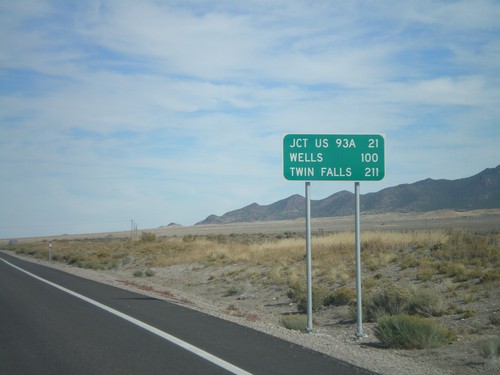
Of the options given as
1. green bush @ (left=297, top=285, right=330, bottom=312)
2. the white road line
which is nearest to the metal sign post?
the white road line

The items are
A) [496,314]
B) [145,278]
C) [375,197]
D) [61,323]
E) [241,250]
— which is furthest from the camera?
[375,197]

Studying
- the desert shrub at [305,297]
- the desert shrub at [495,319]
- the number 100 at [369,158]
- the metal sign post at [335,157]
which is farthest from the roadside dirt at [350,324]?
the number 100 at [369,158]

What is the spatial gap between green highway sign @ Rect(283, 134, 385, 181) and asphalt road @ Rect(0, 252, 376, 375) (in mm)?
4249

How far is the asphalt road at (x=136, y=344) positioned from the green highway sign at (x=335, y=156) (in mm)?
4249

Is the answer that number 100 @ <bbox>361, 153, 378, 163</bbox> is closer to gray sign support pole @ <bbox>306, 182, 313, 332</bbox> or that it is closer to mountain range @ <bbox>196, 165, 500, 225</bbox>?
gray sign support pole @ <bbox>306, 182, 313, 332</bbox>

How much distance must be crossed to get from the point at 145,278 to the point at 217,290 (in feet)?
29.2

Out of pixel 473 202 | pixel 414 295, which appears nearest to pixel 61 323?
pixel 414 295

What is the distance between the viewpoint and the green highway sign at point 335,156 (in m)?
15.2

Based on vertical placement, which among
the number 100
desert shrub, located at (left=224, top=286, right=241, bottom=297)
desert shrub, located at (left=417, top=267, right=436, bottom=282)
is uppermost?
the number 100

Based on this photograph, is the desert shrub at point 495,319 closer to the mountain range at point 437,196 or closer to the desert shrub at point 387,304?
the desert shrub at point 387,304

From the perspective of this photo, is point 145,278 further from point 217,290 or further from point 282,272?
point 282,272

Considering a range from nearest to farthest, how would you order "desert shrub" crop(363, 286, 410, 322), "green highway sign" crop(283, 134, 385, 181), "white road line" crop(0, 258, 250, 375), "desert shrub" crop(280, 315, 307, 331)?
"white road line" crop(0, 258, 250, 375) → "green highway sign" crop(283, 134, 385, 181) → "desert shrub" crop(280, 315, 307, 331) → "desert shrub" crop(363, 286, 410, 322)

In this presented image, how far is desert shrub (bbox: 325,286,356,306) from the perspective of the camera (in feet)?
74.1

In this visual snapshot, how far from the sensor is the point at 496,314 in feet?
54.2
